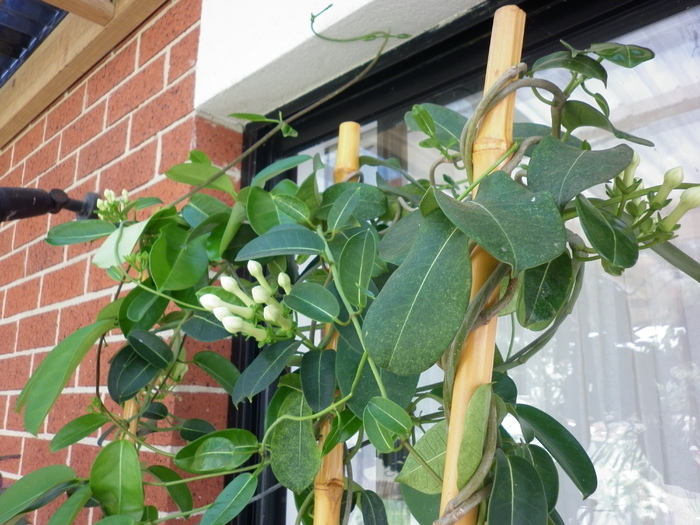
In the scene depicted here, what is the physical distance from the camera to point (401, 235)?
0.46 m

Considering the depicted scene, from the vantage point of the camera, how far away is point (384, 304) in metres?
0.33

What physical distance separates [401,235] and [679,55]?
19.5 inches

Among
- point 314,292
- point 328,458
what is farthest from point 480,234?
point 328,458

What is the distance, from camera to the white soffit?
0.83 meters

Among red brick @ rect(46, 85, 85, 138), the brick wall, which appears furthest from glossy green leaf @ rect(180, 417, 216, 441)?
red brick @ rect(46, 85, 85, 138)

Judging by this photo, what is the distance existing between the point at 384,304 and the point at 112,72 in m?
1.30

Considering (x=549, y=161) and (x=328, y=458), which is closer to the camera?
(x=549, y=161)

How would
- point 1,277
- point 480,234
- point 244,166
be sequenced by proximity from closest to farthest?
point 480,234 < point 244,166 < point 1,277

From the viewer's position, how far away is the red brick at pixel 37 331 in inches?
54.6

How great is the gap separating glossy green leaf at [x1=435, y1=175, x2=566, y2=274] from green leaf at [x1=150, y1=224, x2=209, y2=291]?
381 millimetres

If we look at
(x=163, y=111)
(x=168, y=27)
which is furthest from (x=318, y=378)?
(x=168, y=27)

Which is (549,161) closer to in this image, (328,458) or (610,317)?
(328,458)

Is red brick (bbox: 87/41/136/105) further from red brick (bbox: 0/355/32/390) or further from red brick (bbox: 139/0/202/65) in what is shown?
red brick (bbox: 0/355/32/390)

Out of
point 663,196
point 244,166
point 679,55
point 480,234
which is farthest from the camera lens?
point 244,166
